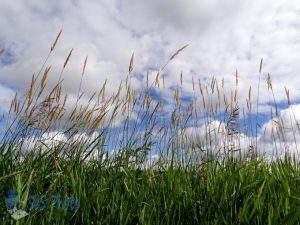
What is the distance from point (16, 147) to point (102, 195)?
1176 mm

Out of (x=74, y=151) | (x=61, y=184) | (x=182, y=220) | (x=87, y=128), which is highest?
(x=87, y=128)

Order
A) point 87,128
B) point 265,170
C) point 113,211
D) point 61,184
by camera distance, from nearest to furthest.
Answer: point 113,211
point 61,184
point 265,170
point 87,128

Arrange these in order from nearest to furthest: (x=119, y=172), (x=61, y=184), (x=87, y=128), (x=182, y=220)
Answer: (x=182, y=220) < (x=61, y=184) < (x=119, y=172) < (x=87, y=128)

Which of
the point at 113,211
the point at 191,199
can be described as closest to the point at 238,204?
the point at 191,199

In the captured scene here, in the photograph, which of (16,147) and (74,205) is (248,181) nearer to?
(74,205)

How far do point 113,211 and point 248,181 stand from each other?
101 centimetres

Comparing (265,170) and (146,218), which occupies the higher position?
(265,170)

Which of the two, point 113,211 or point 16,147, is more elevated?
point 16,147

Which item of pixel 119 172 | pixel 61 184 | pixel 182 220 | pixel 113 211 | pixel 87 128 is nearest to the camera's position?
pixel 113 211

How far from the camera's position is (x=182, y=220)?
6.40ft

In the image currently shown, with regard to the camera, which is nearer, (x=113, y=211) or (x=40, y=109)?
(x=113, y=211)

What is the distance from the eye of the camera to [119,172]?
2547 millimetres

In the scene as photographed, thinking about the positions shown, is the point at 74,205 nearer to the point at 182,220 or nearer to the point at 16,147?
the point at 182,220

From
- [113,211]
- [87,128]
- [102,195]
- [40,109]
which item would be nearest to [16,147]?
[40,109]
